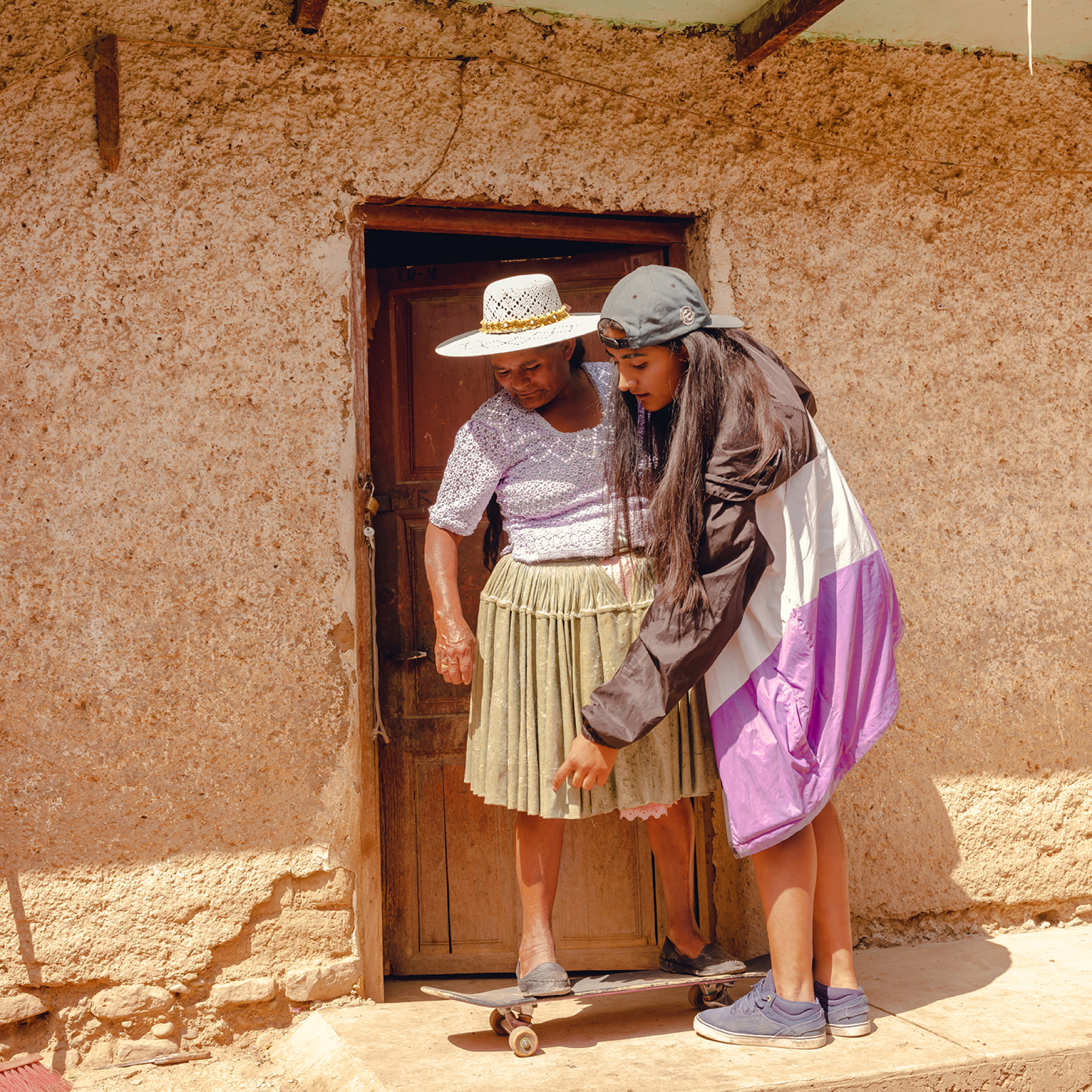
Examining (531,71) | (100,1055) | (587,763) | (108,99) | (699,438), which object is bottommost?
(100,1055)

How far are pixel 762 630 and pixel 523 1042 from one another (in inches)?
43.7

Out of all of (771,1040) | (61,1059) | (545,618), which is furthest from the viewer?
(61,1059)

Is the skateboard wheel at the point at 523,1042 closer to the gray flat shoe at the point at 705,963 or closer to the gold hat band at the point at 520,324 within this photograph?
the gray flat shoe at the point at 705,963

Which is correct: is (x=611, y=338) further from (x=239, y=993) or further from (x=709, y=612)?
(x=239, y=993)

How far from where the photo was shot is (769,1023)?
2.30m

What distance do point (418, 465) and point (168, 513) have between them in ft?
2.80

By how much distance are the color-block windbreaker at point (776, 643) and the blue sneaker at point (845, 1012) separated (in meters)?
0.43

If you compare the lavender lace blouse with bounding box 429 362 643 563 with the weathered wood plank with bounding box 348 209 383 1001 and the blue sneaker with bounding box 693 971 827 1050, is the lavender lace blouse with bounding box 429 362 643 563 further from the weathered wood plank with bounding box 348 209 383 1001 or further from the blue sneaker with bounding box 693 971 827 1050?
the blue sneaker with bounding box 693 971 827 1050

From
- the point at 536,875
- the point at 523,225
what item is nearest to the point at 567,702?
the point at 536,875

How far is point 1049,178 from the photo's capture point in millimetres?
3404

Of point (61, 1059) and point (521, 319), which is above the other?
Answer: point (521, 319)

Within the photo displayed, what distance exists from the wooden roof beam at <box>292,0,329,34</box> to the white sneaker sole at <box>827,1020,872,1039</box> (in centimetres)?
291

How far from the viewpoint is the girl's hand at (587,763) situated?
7.48 feet

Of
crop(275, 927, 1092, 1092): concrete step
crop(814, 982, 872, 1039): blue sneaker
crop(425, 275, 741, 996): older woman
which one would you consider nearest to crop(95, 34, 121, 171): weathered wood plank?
crop(425, 275, 741, 996): older woman
